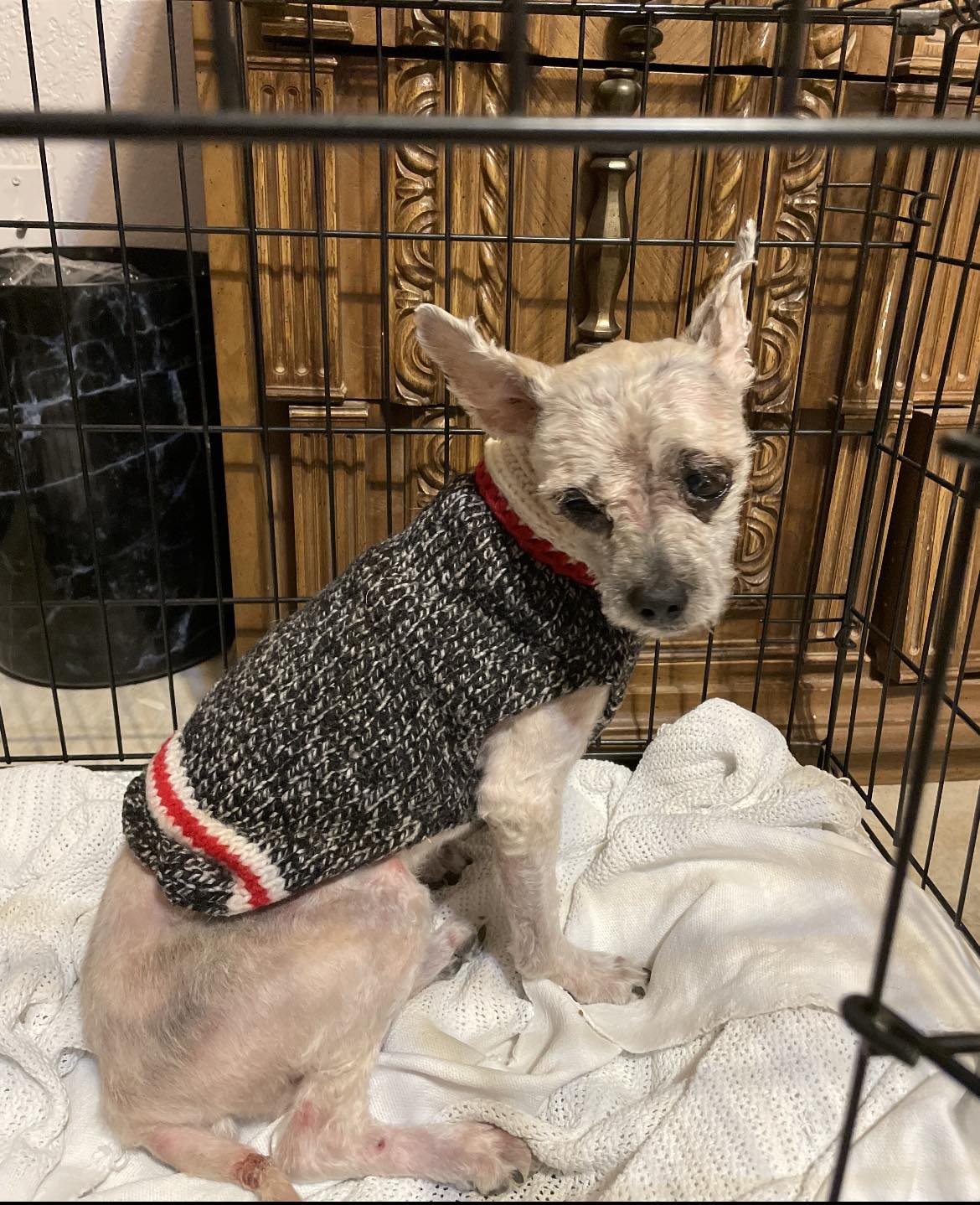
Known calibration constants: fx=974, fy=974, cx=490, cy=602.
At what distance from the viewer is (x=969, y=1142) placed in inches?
48.0

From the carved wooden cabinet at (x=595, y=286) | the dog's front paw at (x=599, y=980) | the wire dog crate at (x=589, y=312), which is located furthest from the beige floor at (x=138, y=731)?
the dog's front paw at (x=599, y=980)

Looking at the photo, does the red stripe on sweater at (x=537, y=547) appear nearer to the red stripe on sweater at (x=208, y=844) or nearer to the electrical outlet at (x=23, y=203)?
the red stripe on sweater at (x=208, y=844)

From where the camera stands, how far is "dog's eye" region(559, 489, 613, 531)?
1218mm

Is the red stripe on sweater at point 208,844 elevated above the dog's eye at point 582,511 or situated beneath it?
situated beneath

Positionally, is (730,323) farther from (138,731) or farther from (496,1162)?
(138,731)

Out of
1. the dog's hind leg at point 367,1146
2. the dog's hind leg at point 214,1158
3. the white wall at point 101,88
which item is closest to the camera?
the dog's hind leg at point 214,1158

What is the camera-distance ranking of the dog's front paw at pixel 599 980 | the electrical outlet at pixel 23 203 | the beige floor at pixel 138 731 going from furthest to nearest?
the electrical outlet at pixel 23 203
the beige floor at pixel 138 731
the dog's front paw at pixel 599 980

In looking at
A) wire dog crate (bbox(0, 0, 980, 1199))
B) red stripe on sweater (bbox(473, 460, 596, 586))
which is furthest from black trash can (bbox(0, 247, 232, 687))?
red stripe on sweater (bbox(473, 460, 596, 586))

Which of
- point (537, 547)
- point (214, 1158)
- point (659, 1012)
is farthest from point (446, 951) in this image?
point (537, 547)

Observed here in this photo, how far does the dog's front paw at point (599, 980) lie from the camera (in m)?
1.57

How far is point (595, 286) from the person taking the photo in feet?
6.40

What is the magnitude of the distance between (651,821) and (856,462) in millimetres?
893

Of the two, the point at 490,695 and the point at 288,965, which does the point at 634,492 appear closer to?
the point at 490,695

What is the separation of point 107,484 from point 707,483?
4.95 ft
